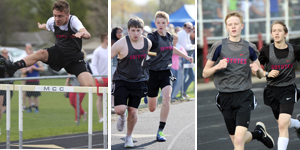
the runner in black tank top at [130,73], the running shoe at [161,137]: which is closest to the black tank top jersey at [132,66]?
the runner in black tank top at [130,73]

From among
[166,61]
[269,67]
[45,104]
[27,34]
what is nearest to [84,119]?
[45,104]

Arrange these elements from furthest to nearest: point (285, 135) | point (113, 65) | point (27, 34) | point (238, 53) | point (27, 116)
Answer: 1. point (27, 34)
2. point (27, 116)
3. point (113, 65)
4. point (285, 135)
5. point (238, 53)

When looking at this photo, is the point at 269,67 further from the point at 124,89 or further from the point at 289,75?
the point at 124,89

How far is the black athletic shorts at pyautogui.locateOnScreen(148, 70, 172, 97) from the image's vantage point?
629cm

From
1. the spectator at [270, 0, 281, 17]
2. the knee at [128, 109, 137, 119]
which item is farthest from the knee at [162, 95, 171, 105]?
the spectator at [270, 0, 281, 17]

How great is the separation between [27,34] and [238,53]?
3998 cm

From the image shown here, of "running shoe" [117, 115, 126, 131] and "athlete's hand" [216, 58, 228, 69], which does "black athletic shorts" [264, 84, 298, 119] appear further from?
"running shoe" [117, 115, 126, 131]

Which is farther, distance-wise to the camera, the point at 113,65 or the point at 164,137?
the point at 113,65

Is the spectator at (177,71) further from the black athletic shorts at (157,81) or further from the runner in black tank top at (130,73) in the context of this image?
the runner in black tank top at (130,73)

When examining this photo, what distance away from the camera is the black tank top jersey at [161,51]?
241 inches

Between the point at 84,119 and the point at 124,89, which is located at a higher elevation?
the point at 124,89

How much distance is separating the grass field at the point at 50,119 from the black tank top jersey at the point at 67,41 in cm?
143

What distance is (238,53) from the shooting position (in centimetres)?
469

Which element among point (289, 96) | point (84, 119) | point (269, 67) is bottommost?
point (84, 119)
